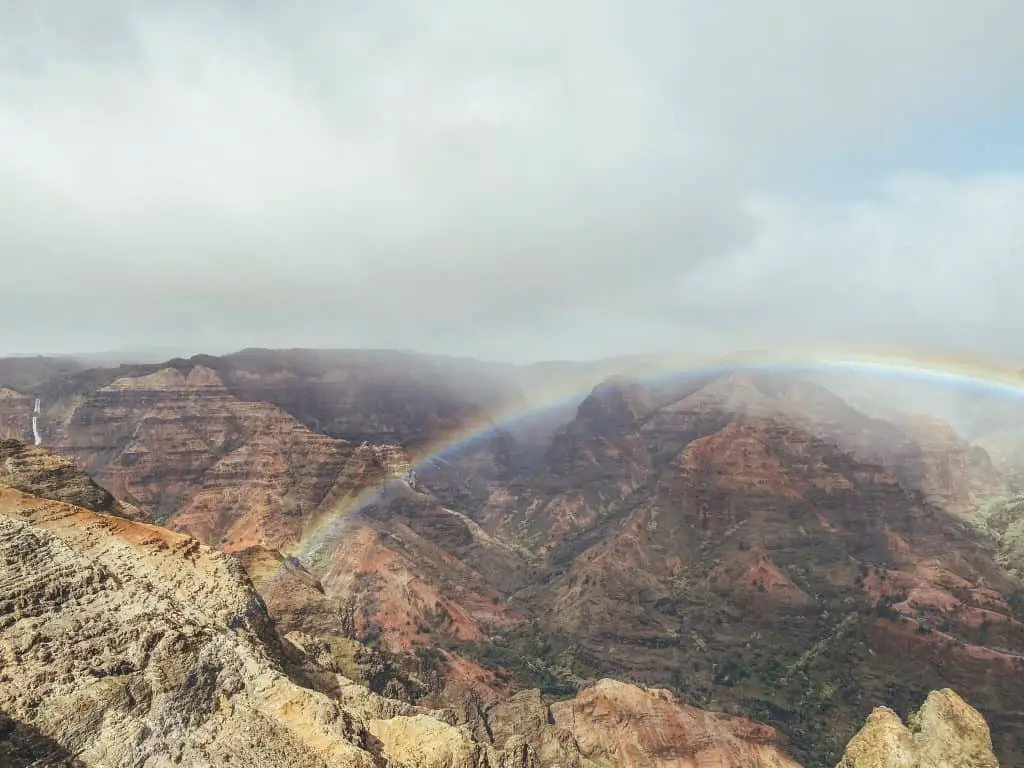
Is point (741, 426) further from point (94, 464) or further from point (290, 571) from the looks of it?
point (94, 464)

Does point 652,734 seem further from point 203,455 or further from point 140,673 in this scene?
point 203,455

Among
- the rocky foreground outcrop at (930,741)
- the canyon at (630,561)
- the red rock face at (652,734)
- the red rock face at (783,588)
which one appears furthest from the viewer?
the red rock face at (783,588)

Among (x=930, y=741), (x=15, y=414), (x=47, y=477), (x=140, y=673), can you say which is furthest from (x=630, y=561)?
(x=15, y=414)

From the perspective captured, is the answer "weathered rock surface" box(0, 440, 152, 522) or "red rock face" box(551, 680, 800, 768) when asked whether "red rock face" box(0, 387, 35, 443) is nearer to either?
"weathered rock surface" box(0, 440, 152, 522)

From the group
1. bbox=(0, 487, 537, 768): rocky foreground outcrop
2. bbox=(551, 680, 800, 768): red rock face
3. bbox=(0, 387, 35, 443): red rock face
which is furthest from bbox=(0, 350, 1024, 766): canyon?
bbox=(0, 487, 537, 768): rocky foreground outcrop

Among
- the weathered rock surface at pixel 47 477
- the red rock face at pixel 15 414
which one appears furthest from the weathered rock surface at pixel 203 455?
the weathered rock surface at pixel 47 477

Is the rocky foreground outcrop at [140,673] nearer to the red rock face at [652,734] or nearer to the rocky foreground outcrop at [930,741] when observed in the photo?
the rocky foreground outcrop at [930,741]
